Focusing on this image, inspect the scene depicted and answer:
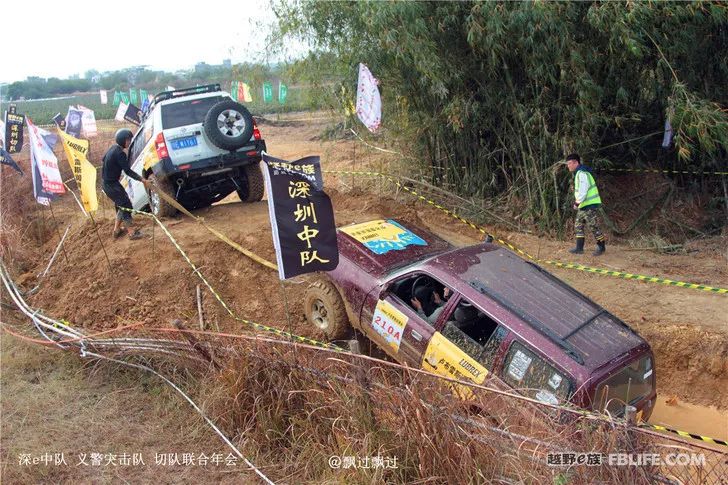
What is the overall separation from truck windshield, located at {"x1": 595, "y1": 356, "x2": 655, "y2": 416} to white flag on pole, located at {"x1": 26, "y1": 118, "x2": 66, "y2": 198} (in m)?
8.21

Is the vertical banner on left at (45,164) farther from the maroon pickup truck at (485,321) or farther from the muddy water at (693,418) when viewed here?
the muddy water at (693,418)

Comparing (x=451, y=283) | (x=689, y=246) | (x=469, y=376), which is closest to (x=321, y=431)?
(x=469, y=376)

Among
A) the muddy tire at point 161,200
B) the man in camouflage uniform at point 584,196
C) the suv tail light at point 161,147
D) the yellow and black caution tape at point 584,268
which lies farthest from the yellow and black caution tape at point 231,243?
the man in camouflage uniform at point 584,196

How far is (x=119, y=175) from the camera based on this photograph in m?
8.34

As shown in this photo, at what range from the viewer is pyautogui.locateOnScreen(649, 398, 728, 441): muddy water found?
19.8 ft

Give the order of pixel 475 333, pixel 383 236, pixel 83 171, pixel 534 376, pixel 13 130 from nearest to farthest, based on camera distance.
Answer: pixel 534 376 → pixel 475 333 → pixel 383 236 → pixel 83 171 → pixel 13 130

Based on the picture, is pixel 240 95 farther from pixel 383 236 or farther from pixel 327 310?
pixel 327 310

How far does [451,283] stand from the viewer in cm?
523

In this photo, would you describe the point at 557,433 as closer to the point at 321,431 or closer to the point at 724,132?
Answer: the point at 321,431

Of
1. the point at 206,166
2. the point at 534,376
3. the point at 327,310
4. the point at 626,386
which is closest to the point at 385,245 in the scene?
the point at 327,310

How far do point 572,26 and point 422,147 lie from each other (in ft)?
12.7

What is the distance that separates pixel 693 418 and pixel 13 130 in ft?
45.9

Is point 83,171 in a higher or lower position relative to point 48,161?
lower

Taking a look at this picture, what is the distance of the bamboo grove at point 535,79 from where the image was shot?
305 inches
